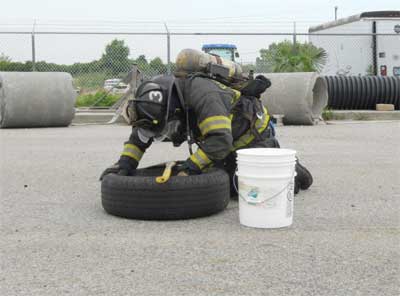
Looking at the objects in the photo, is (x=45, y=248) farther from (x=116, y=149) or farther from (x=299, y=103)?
(x=299, y=103)

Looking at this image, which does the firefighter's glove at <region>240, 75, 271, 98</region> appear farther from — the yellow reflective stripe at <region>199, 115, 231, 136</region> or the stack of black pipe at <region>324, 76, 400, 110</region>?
the stack of black pipe at <region>324, 76, 400, 110</region>

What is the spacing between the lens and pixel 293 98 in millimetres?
14531

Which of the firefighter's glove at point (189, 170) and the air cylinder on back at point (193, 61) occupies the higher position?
the air cylinder on back at point (193, 61)

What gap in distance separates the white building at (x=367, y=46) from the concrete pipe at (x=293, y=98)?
620 cm

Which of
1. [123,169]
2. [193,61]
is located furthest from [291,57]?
[123,169]

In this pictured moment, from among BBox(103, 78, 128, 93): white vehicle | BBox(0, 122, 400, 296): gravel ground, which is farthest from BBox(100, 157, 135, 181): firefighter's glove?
BBox(103, 78, 128, 93): white vehicle

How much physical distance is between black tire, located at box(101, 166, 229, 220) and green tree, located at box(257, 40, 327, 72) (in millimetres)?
15582

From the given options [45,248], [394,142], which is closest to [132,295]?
[45,248]

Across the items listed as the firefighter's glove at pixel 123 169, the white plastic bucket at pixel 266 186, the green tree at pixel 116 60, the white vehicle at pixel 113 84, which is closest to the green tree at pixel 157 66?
the green tree at pixel 116 60

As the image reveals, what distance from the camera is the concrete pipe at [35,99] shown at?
1366cm

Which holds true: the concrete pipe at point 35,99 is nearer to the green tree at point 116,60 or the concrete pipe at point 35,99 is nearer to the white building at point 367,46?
the green tree at point 116,60

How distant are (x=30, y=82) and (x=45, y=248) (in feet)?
33.4

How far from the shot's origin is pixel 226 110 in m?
5.15

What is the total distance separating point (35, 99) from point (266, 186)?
9919 mm
